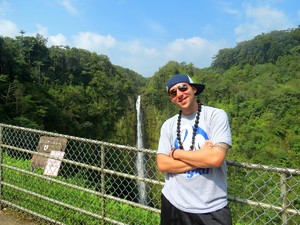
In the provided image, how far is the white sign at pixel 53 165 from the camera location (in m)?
3.69

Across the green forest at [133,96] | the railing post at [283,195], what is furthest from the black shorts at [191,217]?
the green forest at [133,96]

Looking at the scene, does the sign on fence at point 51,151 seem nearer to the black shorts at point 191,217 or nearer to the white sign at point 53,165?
the white sign at point 53,165

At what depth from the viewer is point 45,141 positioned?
3914 millimetres

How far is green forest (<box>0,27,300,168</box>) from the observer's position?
4081 centimetres

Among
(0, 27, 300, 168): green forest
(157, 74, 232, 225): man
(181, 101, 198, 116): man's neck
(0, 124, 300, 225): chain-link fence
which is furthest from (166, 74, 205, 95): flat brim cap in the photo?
(0, 27, 300, 168): green forest

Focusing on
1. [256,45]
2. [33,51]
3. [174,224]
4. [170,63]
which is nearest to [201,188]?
[174,224]

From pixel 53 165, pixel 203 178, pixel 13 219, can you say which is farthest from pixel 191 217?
pixel 13 219

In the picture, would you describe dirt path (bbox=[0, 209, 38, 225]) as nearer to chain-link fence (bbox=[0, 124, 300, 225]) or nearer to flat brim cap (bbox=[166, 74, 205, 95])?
chain-link fence (bbox=[0, 124, 300, 225])

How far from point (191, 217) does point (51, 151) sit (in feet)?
7.63

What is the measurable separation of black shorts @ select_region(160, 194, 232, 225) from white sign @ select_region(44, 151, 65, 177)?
6.23 ft

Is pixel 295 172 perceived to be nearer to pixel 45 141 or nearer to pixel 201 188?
pixel 201 188

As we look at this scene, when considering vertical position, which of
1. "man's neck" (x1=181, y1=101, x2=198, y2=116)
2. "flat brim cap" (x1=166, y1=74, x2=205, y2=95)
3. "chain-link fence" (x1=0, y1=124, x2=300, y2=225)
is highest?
"flat brim cap" (x1=166, y1=74, x2=205, y2=95)

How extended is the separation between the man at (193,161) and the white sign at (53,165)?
6.24 ft

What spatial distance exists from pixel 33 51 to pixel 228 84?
40434 mm
